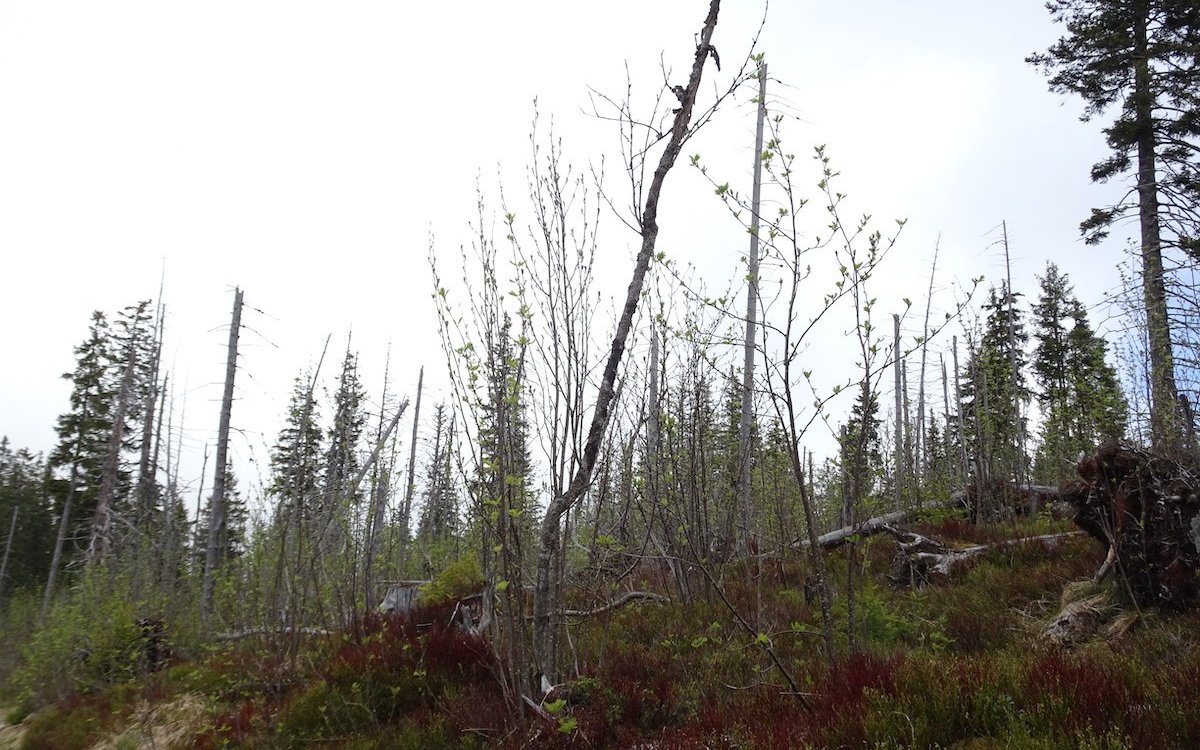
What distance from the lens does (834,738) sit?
2.97 metres

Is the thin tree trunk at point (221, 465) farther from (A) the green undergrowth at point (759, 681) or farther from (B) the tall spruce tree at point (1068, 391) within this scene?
(B) the tall spruce tree at point (1068, 391)

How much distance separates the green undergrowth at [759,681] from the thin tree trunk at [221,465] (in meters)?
4.77

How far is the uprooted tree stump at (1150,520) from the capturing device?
197 inches

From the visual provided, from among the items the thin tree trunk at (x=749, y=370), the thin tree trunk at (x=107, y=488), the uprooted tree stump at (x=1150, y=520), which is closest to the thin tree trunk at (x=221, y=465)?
the thin tree trunk at (x=107, y=488)

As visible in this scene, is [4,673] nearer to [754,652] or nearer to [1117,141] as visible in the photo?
[754,652]

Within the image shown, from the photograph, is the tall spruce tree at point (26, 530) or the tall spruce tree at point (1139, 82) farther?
the tall spruce tree at point (26, 530)

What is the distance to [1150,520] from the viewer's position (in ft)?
17.2

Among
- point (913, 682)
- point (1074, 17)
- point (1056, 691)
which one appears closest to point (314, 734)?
point (913, 682)

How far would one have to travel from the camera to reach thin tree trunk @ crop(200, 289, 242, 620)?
1379 cm

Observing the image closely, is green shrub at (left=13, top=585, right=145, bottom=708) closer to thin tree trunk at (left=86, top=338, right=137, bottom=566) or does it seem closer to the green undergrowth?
the green undergrowth

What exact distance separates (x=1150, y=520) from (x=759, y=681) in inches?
149

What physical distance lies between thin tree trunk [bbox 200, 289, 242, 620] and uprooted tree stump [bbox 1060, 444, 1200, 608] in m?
15.1

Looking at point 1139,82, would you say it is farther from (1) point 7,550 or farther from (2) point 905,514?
(1) point 7,550

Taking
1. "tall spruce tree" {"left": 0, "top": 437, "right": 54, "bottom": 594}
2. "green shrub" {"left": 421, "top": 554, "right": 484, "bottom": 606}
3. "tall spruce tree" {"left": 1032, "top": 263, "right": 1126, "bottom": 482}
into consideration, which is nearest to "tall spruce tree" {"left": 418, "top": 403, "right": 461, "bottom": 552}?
"green shrub" {"left": 421, "top": 554, "right": 484, "bottom": 606}
